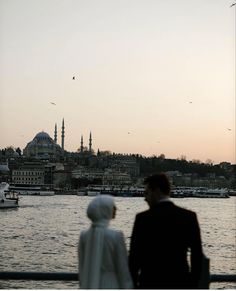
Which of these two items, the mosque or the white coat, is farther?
the mosque

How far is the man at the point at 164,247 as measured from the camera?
8.66 ft

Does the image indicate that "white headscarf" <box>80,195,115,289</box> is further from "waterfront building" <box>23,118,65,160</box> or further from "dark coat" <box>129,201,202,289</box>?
"waterfront building" <box>23,118,65,160</box>

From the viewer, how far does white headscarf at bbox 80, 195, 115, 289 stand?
2617 mm

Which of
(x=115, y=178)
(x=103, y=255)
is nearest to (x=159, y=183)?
(x=103, y=255)

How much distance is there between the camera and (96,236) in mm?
2646

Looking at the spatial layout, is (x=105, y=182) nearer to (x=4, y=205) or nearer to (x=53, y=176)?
(x=53, y=176)

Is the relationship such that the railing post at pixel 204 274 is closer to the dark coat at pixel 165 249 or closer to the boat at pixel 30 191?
the dark coat at pixel 165 249

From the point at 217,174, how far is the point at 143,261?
480 ft

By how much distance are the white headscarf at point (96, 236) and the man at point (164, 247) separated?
15 cm

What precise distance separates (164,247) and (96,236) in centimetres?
29

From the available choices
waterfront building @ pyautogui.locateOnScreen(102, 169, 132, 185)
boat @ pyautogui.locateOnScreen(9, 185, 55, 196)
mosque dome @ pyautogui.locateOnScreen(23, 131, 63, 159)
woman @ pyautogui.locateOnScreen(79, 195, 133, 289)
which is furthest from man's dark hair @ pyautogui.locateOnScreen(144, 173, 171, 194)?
mosque dome @ pyautogui.locateOnScreen(23, 131, 63, 159)

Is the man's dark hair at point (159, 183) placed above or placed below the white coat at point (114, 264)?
above

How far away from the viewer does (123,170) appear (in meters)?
137

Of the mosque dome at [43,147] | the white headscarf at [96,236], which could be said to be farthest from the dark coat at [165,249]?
the mosque dome at [43,147]
